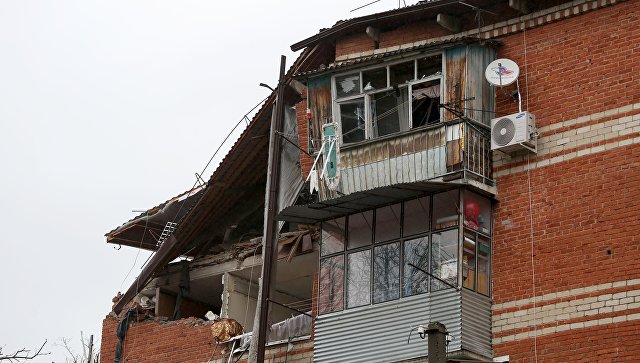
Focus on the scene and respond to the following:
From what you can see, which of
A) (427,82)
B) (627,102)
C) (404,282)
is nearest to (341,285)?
(404,282)

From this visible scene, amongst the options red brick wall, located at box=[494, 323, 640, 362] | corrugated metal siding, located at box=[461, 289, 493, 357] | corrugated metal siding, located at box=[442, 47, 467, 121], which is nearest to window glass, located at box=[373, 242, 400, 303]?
corrugated metal siding, located at box=[461, 289, 493, 357]

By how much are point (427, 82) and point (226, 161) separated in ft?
20.3

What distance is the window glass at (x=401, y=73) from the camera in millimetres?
23828

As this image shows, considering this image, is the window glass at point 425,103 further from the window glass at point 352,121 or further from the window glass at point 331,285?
the window glass at point 331,285

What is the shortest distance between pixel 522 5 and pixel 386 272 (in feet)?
17.4

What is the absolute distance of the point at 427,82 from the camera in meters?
23.5

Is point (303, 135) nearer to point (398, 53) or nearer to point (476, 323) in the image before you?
point (398, 53)

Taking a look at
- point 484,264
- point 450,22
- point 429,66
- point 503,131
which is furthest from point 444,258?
point 450,22

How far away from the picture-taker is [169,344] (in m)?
27.7

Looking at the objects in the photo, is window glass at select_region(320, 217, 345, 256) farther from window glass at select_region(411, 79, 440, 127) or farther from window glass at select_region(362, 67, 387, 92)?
window glass at select_region(362, 67, 387, 92)

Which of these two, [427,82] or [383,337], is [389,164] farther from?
[383,337]

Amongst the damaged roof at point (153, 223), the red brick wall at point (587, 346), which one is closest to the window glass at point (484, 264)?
the red brick wall at point (587, 346)

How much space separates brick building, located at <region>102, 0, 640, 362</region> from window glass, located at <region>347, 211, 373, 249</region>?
0.02m

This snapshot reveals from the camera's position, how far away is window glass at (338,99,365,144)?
24094 mm
